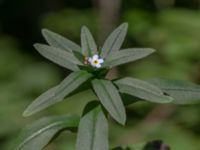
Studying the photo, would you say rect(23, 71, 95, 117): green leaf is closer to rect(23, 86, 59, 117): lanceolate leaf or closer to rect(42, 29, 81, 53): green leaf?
rect(23, 86, 59, 117): lanceolate leaf

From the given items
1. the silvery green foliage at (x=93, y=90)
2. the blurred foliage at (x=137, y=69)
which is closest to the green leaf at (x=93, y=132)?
the silvery green foliage at (x=93, y=90)

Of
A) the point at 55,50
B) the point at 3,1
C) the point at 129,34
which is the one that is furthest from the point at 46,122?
the point at 3,1

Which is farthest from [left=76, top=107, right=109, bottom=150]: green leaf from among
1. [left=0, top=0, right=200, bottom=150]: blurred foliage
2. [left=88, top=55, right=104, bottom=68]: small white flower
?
[left=0, top=0, right=200, bottom=150]: blurred foliage

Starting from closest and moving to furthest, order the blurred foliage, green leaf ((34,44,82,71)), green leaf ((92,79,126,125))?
green leaf ((92,79,126,125)), green leaf ((34,44,82,71)), the blurred foliage

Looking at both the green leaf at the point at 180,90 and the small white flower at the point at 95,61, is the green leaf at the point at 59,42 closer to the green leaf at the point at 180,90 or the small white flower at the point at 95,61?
the small white flower at the point at 95,61

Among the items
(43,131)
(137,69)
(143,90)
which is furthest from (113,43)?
(137,69)

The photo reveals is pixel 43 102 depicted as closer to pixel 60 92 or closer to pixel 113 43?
pixel 60 92
